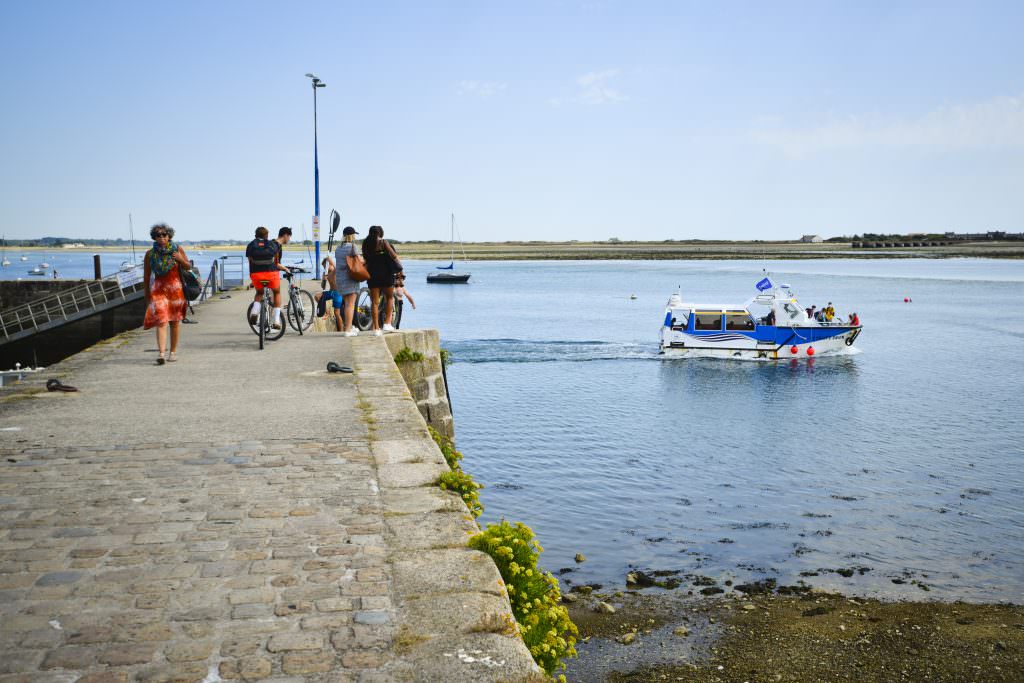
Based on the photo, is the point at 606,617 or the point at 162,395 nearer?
the point at 162,395

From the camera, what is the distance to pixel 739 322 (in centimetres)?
4331

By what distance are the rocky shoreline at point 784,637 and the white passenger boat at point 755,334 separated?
98.7 feet

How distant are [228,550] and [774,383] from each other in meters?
33.6

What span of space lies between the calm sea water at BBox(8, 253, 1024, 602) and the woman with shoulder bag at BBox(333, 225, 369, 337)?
4688mm

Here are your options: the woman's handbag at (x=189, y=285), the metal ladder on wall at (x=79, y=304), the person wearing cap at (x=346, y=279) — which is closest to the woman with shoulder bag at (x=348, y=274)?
the person wearing cap at (x=346, y=279)

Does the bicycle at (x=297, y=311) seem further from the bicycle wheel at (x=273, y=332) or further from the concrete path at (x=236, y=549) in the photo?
the concrete path at (x=236, y=549)

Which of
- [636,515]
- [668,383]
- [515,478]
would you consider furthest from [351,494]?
[668,383]

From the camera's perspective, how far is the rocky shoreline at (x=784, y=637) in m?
10.2

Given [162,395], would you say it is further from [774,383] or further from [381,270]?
Result: [774,383]

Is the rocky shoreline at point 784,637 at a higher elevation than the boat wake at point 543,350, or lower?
higher

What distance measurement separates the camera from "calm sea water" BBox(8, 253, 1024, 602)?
571 inches

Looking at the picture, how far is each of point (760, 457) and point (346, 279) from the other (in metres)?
12.5

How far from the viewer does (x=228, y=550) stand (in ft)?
16.5

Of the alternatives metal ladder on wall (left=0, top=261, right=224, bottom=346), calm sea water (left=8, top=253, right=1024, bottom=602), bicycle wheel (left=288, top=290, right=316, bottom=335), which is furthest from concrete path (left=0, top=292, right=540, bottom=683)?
metal ladder on wall (left=0, top=261, right=224, bottom=346)
